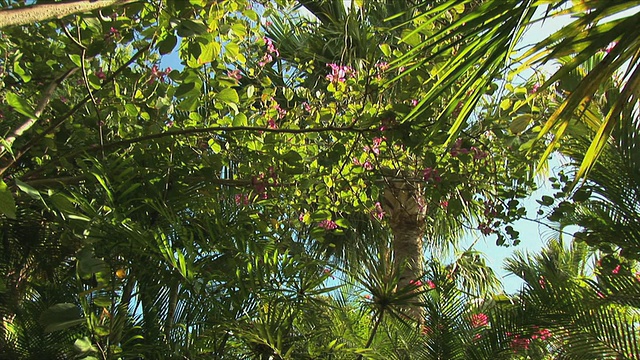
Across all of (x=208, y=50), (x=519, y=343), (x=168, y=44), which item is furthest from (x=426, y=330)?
(x=168, y=44)

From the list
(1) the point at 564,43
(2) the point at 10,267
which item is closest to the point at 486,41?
(1) the point at 564,43

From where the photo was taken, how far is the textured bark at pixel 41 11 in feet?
2.50

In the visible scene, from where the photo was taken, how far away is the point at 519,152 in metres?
2.64

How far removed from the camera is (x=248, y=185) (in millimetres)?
2477

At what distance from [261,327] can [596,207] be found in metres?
2.19

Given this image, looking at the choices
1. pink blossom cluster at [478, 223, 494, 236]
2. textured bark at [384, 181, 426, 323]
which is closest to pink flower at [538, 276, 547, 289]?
pink blossom cluster at [478, 223, 494, 236]

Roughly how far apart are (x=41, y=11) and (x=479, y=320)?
315 cm

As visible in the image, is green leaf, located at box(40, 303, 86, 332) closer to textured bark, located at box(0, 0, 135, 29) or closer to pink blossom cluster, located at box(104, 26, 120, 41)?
pink blossom cluster, located at box(104, 26, 120, 41)

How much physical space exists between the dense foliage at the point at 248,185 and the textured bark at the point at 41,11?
38 centimetres

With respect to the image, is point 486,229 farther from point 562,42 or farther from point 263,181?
point 562,42

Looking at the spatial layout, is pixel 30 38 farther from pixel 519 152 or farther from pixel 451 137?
pixel 519 152

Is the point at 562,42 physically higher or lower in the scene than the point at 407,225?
lower

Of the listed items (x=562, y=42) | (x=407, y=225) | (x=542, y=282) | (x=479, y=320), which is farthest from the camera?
(x=407, y=225)

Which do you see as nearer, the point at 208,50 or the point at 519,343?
the point at 208,50
